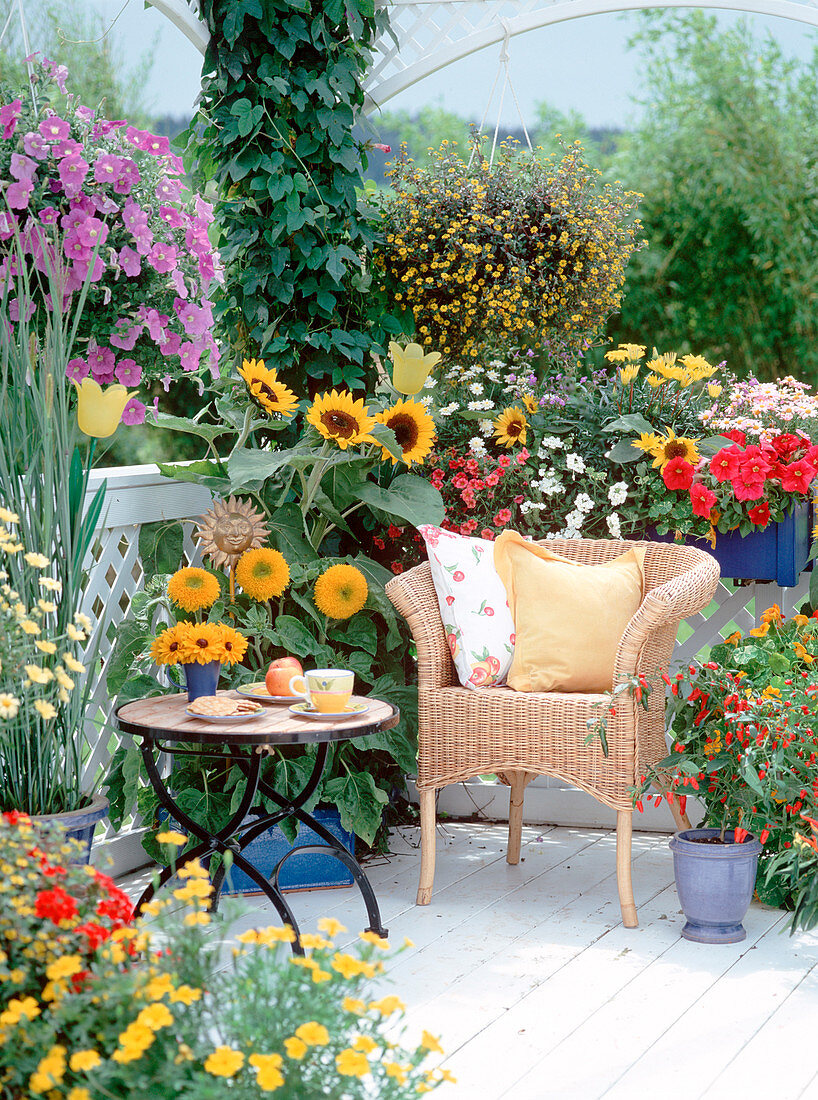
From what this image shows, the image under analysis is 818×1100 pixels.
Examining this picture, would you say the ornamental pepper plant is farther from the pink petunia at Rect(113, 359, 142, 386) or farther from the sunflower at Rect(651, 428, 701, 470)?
the pink petunia at Rect(113, 359, 142, 386)

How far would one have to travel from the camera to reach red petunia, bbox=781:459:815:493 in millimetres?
2826

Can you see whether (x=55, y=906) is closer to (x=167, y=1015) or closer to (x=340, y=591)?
(x=167, y=1015)

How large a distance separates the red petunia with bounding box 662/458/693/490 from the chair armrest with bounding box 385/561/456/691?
66 cm

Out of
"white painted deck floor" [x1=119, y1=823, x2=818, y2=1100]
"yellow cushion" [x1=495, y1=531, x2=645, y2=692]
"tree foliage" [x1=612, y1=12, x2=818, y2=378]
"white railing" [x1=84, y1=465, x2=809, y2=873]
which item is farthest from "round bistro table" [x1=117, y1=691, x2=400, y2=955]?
"tree foliage" [x1=612, y1=12, x2=818, y2=378]

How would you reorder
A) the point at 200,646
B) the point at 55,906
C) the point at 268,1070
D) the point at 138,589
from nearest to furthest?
the point at 268,1070, the point at 55,906, the point at 200,646, the point at 138,589

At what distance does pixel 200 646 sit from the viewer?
2.29m

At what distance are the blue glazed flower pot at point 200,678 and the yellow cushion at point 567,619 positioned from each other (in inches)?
29.1

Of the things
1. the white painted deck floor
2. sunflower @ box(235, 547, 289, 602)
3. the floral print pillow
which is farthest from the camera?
the floral print pillow

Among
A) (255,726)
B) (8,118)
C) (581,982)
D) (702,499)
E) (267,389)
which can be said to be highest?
(8,118)

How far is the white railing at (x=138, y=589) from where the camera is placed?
2.82 m

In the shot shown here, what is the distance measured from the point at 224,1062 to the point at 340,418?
1.72 meters

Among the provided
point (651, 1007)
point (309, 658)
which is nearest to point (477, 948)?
point (651, 1007)

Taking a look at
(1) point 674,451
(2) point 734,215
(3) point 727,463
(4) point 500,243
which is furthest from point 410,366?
(2) point 734,215

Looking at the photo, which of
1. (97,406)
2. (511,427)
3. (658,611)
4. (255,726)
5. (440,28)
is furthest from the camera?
(440,28)
